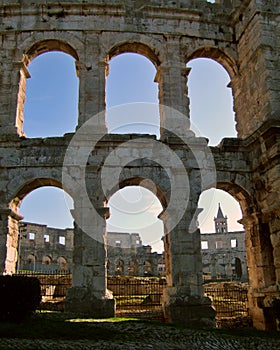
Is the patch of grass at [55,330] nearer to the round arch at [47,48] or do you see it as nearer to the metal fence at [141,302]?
the metal fence at [141,302]

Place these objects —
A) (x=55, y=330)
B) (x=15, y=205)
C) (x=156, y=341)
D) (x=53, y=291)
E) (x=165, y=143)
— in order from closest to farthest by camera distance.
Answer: (x=156, y=341), (x=55, y=330), (x=15, y=205), (x=165, y=143), (x=53, y=291)

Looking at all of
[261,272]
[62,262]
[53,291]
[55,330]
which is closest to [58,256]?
[62,262]

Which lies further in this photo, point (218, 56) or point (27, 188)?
point (218, 56)

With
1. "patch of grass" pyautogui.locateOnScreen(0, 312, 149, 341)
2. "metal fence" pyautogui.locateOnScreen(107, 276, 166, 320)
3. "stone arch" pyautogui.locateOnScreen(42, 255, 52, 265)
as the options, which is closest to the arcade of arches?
"metal fence" pyautogui.locateOnScreen(107, 276, 166, 320)

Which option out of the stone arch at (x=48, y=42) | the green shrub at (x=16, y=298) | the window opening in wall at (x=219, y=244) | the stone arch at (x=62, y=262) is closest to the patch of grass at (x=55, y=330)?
the green shrub at (x=16, y=298)

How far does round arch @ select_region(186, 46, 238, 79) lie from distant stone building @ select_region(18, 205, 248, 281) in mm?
25037

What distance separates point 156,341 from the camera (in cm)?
707

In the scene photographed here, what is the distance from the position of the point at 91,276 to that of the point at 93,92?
221 inches

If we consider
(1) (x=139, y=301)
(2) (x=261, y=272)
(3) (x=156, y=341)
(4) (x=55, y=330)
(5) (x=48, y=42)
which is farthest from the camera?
(1) (x=139, y=301)

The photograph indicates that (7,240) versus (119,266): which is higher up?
(119,266)

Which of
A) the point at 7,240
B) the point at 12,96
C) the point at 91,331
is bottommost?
the point at 91,331

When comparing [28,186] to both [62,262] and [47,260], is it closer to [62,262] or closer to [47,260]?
[47,260]

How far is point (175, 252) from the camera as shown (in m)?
11.2

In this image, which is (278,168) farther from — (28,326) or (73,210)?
(28,326)
